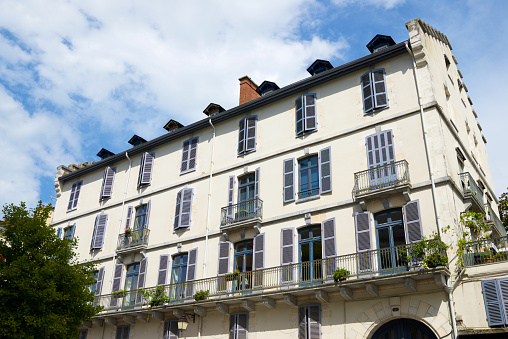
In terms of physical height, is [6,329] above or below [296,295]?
below

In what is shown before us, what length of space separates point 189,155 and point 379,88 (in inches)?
392

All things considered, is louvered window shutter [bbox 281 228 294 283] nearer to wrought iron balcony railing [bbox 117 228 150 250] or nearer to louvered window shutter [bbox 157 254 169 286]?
louvered window shutter [bbox 157 254 169 286]

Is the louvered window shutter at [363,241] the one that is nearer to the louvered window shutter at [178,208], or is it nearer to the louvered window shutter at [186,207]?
the louvered window shutter at [186,207]

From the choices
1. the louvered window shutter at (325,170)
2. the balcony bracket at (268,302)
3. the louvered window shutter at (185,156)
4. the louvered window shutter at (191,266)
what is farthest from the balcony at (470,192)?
the louvered window shutter at (185,156)

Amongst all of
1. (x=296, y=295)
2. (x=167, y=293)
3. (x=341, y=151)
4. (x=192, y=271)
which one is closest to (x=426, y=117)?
(x=341, y=151)

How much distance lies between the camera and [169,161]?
83.8 ft

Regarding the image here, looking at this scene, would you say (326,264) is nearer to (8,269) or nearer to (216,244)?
(216,244)

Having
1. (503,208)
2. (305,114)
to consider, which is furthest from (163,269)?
(503,208)

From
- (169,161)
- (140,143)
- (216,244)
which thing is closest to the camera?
(216,244)

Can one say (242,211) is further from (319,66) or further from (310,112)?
(319,66)

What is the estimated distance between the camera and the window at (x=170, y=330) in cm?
2075

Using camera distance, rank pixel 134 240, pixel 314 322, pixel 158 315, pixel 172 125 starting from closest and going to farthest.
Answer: pixel 314 322 → pixel 158 315 → pixel 134 240 → pixel 172 125

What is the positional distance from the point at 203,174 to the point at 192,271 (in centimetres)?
464

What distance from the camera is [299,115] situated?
69.9 feet
